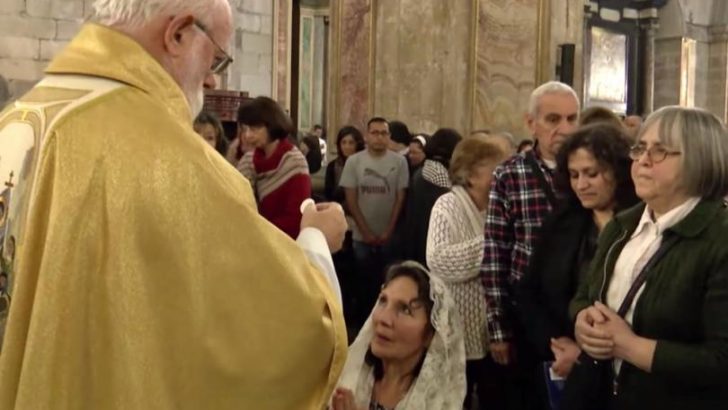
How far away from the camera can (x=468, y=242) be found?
445cm

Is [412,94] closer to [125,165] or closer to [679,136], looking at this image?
[679,136]

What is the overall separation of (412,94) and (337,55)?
1.22 metres

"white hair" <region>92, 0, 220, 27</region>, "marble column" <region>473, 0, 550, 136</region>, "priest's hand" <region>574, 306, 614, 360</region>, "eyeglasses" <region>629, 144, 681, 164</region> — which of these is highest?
"marble column" <region>473, 0, 550, 136</region>

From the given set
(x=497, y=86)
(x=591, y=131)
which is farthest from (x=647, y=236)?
(x=497, y=86)

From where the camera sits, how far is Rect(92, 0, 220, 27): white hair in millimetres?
2031

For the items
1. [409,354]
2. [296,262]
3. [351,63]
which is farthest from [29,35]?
[296,262]

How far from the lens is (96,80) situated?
6.65 feet

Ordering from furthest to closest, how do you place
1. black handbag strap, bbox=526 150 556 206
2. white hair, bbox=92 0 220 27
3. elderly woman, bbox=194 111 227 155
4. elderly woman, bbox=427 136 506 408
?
elderly woman, bbox=194 111 227 155 < elderly woman, bbox=427 136 506 408 < black handbag strap, bbox=526 150 556 206 < white hair, bbox=92 0 220 27

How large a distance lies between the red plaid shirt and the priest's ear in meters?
2.32

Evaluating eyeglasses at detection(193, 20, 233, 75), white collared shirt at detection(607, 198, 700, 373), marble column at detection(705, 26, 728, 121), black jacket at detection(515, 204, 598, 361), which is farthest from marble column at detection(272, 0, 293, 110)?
eyeglasses at detection(193, 20, 233, 75)

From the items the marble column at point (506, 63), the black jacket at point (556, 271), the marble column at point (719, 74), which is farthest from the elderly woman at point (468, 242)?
the marble column at point (719, 74)

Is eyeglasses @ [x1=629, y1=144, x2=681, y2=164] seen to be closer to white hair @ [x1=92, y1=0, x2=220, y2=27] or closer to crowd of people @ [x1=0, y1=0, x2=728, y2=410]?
crowd of people @ [x1=0, y1=0, x2=728, y2=410]

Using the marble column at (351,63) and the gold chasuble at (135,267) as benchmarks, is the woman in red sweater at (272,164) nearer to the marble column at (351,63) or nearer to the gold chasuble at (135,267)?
the gold chasuble at (135,267)

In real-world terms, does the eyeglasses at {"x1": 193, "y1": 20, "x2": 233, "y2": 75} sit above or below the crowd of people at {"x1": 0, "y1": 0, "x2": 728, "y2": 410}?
above
